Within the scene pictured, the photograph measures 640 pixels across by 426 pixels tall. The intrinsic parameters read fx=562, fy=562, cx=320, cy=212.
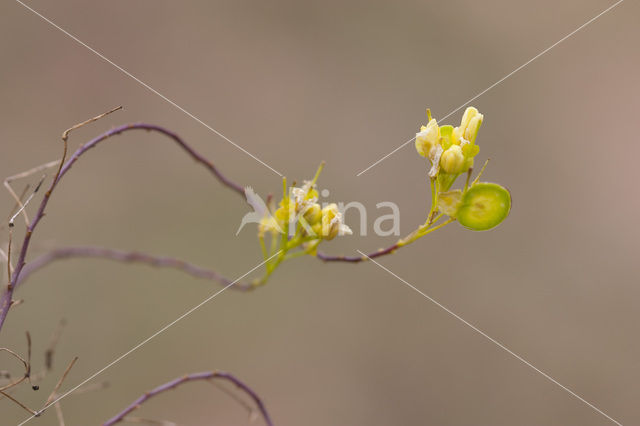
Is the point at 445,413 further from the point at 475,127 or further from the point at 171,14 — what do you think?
the point at 171,14

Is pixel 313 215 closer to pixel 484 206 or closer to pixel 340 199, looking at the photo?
pixel 484 206

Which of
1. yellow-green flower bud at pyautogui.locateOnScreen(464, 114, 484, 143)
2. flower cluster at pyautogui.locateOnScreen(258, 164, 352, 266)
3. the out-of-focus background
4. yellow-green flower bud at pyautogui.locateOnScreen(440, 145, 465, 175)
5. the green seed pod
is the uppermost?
yellow-green flower bud at pyautogui.locateOnScreen(464, 114, 484, 143)

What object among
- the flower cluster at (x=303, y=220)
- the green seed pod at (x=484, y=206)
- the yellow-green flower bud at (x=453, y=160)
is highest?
the yellow-green flower bud at (x=453, y=160)

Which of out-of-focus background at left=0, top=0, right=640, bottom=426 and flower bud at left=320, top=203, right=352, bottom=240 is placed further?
out-of-focus background at left=0, top=0, right=640, bottom=426

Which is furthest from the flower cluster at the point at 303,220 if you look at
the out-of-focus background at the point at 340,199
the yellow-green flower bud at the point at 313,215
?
the out-of-focus background at the point at 340,199

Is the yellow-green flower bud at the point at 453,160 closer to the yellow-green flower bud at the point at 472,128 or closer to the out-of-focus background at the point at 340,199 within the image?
the yellow-green flower bud at the point at 472,128

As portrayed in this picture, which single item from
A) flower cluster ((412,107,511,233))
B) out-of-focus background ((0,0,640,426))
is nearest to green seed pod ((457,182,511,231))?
flower cluster ((412,107,511,233))

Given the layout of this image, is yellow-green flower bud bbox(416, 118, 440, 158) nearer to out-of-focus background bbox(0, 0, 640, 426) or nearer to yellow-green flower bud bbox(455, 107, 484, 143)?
yellow-green flower bud bbox(455, 107, 484, 143)
